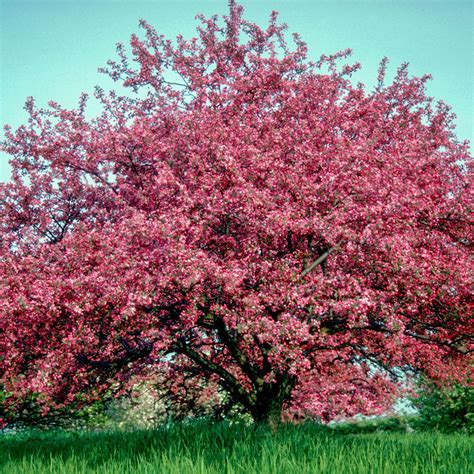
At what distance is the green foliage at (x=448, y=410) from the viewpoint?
22273 millimetres

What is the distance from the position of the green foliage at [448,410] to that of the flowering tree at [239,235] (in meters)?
6.60

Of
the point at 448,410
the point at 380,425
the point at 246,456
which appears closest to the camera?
the point at 246,456

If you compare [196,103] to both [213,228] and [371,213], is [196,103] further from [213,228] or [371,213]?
[371,213]

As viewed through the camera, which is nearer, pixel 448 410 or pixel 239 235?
pixel 239 235

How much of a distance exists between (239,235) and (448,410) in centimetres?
1624

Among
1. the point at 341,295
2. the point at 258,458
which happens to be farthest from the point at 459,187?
the point at 258,458

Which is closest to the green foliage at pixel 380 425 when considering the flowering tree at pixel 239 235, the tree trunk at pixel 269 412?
the flowering tree at pixel 239 235

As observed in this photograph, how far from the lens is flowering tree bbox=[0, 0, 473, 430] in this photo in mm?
11164

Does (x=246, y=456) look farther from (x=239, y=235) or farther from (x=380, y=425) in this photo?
(x=380, y=425)

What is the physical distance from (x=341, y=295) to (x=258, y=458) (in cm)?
414

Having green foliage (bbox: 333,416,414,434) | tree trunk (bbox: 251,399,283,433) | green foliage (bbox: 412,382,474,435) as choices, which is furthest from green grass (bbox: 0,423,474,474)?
green foliage (bbox: 333,416,414,434)

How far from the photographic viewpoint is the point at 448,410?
2338 cm

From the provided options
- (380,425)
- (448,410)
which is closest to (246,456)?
(448,410)

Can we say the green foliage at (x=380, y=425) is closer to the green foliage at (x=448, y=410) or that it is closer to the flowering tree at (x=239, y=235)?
the green foliage at (x=448, y=410)
